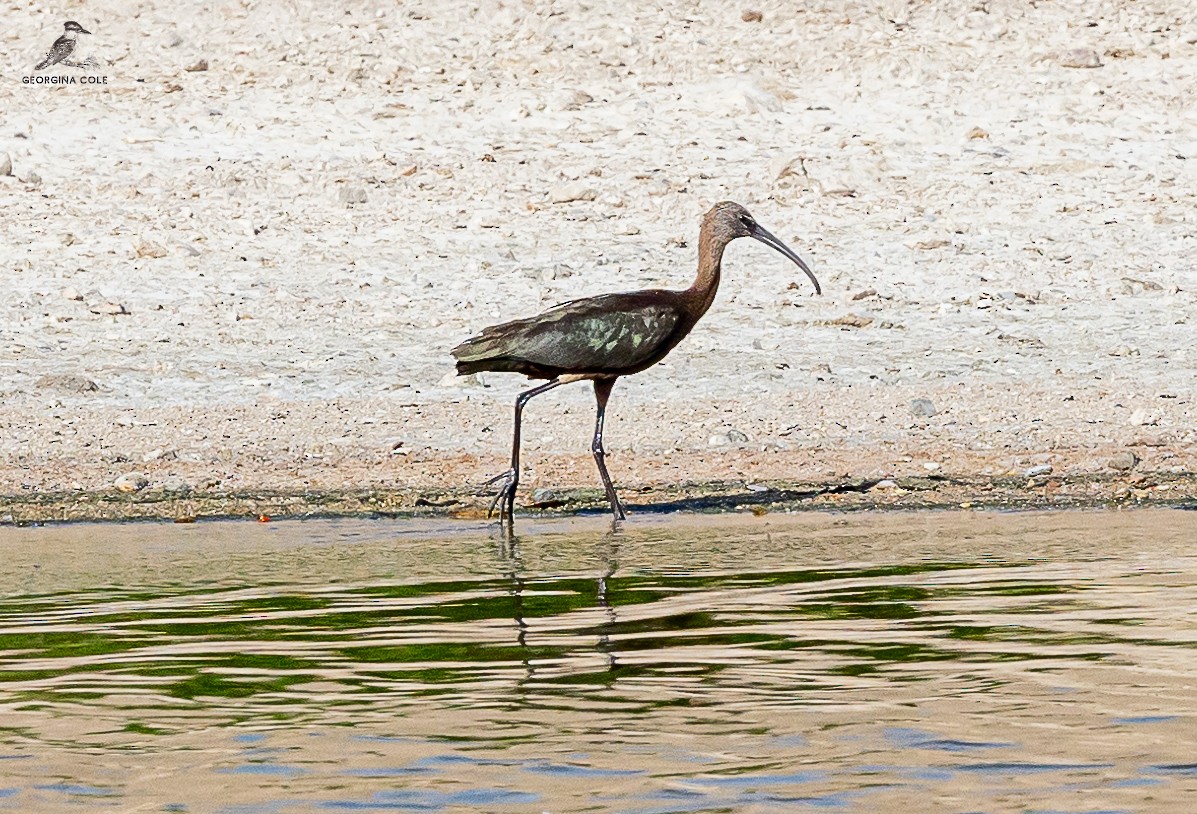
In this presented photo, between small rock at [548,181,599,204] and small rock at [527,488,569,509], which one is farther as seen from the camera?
small rock at [548,181,599,204]

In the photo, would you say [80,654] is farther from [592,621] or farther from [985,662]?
[985,662]

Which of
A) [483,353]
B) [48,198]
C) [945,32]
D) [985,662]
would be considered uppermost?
[945,32]

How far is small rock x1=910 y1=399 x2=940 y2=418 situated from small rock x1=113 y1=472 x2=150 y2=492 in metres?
4.15

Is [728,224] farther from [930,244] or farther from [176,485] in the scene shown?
[930,244]

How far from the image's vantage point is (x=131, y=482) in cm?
1080

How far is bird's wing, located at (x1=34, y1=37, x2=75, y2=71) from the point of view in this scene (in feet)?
63.1

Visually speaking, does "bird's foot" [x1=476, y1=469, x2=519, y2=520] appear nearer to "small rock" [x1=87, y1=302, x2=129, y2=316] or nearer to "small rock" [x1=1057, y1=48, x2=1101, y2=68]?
"small rock" [x1=87, y1=302, x2=129, y2=316]

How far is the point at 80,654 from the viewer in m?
6.27

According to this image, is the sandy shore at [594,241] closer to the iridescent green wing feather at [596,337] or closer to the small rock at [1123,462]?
the small rock at [1123,462]

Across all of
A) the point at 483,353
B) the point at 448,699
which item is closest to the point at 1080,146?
the point at 483,353

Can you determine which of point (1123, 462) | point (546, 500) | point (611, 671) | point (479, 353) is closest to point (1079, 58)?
point (1123, 462)

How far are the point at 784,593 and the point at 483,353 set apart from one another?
3331mm

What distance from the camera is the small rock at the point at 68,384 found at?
41.3 feet

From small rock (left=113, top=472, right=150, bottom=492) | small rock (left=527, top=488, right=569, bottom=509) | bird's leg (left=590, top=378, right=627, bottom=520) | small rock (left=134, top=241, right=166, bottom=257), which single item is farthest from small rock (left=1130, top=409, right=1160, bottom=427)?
small rock (left=134, top=241, right=166, bottom=257)
